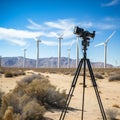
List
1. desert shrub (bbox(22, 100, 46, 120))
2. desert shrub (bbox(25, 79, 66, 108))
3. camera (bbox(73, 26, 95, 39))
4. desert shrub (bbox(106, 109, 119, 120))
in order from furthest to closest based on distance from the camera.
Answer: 1. desert shrub (bbox(25, 79, 66, 108))
2. desert shrub (bbox(106, 109, 119, 120))
3. desert shrub (bbox(22, 100, 46, 120))
4. camera (bbox(73, 26, 95, 39))

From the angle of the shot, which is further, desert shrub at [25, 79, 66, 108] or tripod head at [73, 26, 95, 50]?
desert shrub at [25, 79, 66, 108]

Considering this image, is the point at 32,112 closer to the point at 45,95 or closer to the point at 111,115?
the point at 111,115

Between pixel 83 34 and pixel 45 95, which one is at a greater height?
pixel 83 34

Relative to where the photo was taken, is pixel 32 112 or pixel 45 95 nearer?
pixel 32 112

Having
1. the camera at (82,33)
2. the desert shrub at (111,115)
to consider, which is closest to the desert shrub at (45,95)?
the desert shrub at (111,115)

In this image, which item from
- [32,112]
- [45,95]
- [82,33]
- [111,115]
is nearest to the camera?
[82,33]

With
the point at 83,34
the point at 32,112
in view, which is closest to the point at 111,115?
the point at 32,112

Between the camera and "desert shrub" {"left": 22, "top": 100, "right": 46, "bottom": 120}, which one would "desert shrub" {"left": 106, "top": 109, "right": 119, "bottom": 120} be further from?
the camera

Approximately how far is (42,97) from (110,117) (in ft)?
12.8

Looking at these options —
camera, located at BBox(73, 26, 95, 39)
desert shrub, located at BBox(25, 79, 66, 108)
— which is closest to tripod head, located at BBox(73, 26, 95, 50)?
camera, located at BBox(73, 26, 95, 39)

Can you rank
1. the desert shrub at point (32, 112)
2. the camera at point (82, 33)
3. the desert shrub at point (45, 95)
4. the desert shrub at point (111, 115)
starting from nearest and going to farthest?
the camera at point (82, 33) → the desert shrub at point (32, 112) → the desert shrub at point (111, 115) → the desert shrub at point (45, 95)

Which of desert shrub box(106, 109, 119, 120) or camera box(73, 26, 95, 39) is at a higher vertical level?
camera box(73, 26, 95, 39)

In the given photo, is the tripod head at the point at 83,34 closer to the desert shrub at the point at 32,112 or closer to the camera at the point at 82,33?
the camera at the point at 82,33

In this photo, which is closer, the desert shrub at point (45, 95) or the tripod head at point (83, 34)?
the tripod head at point (83, 34)
